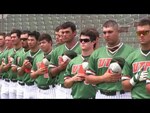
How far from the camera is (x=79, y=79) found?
5070 mm

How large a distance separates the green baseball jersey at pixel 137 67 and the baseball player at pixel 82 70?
74 cm

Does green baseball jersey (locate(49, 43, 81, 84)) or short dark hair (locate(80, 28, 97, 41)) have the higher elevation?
short dark hair (locate(80, 28, 97, 41))

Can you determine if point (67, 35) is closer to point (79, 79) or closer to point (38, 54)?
point (79, 79)

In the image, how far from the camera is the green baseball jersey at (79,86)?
5172 mm

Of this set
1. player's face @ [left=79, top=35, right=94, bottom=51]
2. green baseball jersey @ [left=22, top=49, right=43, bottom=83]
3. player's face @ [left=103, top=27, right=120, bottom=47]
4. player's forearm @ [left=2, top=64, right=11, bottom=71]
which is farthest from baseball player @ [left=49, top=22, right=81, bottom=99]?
player's forearm @ [left=2, top=64, right=11, bottom=71]

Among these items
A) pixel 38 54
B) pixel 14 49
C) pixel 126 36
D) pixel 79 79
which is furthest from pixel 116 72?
pixel 126 36

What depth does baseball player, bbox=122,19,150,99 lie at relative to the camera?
4234mm

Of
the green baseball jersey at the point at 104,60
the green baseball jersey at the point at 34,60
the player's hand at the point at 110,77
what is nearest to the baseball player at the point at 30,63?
the green baseball jersey at the point at 34,60

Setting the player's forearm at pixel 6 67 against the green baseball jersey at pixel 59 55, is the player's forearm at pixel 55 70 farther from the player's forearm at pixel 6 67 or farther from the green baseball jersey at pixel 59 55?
the player's forearm at pixel 6 67

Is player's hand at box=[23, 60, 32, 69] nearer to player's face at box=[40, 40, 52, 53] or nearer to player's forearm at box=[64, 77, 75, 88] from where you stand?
player's face at box=[40, 40, 52, 53]

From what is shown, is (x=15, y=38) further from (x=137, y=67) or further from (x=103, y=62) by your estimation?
(x=137, y=67)

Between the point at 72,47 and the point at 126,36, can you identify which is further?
the point at 126,36

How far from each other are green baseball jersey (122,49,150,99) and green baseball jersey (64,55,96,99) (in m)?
0.88

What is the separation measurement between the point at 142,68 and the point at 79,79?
3.48ft
